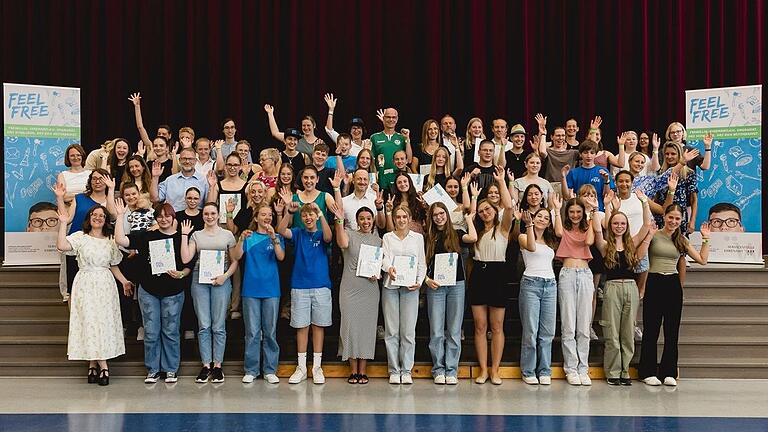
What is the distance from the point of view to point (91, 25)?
12711 mm

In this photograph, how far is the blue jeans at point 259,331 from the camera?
7.85 m

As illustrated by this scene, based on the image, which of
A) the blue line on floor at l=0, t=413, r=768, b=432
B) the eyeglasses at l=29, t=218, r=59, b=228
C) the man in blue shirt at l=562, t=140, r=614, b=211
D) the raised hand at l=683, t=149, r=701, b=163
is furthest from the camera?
the eyeglasses at l=29, t=218, r=59, b=228

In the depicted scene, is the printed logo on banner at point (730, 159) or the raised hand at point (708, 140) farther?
the printed logo on banner at point (730, 159)

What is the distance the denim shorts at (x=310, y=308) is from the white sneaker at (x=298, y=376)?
17.5 inches

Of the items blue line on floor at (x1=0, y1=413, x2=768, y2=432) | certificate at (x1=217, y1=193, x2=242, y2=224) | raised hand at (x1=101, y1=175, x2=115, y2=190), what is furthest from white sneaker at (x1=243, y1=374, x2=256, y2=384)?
raised hand at (x1=101, y1=175, x2=115, y2=190)

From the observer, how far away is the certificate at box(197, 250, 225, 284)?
25.5 feet

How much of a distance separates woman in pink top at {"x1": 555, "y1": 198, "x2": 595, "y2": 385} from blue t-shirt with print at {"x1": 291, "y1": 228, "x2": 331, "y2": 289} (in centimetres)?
221

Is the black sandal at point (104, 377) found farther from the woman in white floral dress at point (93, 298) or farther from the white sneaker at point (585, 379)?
the white sneaker at point (585, 379)

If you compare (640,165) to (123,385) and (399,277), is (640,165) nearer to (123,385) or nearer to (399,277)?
(399,277)

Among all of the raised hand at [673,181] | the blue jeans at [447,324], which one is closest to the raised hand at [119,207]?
the blue jeans at [447,324]

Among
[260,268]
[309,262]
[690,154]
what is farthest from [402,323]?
[690,154]

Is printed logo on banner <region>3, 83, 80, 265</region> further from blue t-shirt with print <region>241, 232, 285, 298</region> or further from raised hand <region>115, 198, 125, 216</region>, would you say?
blue t-shirt with print <region>241, 232, 285, 298</region>

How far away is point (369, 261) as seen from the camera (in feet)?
25.4

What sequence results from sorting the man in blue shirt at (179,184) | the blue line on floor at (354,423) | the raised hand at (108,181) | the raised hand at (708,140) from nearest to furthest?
the blue line on floor at (354,423) → the raised hand at (108,181) → the man in blue shirt at (179,184) → the raised hand at (708,140)
